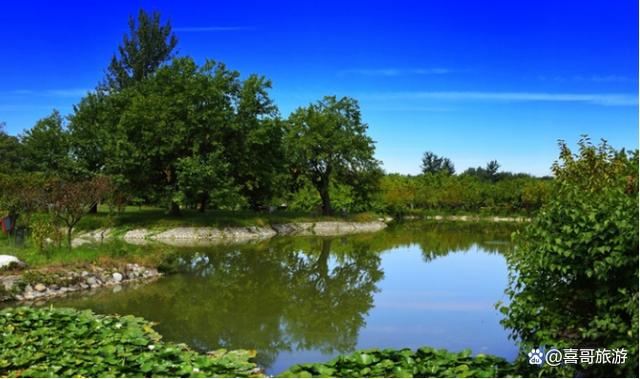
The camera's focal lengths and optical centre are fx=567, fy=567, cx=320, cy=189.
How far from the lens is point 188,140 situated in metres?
26.6

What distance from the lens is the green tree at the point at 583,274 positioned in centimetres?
452

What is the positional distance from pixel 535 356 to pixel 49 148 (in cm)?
2785

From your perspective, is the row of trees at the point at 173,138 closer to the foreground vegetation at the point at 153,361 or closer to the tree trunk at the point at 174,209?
the tree trunk at the point at 174,209

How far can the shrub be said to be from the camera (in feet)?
18.4

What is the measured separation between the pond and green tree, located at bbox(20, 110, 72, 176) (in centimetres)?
1129

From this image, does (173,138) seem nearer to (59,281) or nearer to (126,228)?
(126,228)

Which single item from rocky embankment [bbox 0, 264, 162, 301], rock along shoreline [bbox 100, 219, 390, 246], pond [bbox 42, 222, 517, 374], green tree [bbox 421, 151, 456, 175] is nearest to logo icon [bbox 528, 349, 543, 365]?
pond [bbox 42, 222, 517, 374]

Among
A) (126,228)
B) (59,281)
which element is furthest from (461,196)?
(59,281)

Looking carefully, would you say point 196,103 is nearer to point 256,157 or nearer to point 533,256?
point 256,157

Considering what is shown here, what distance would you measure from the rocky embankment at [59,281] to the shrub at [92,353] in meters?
3.23

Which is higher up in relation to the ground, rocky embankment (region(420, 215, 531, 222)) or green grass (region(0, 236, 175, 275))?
rocky embankment (region(420, 215, 531, 222))

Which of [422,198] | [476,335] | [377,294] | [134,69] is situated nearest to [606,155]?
[476,335]

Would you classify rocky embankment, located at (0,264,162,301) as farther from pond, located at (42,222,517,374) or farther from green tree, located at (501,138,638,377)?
green tree, located at (501,138,638,377)

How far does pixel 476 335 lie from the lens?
28.1ft
